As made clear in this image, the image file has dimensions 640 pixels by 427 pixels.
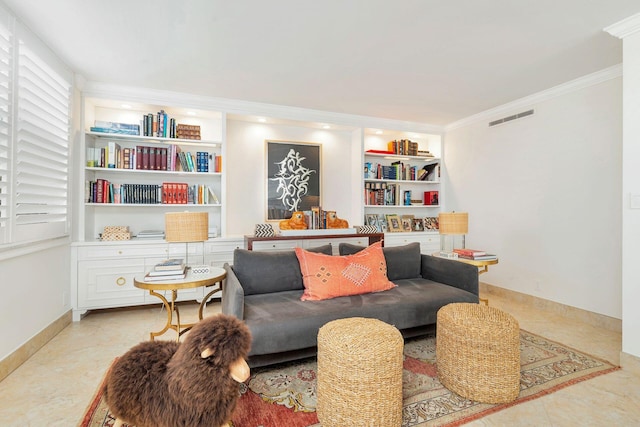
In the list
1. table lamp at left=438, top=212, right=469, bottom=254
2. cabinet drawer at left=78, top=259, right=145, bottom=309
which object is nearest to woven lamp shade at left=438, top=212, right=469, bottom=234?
table lamp at left=438, top=212, right=469, bottom=254

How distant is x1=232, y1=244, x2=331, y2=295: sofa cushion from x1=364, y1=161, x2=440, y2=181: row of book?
8.04 feet

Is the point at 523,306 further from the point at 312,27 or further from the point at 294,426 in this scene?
the point at 312,27

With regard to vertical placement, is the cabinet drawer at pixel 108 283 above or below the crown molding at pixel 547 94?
below

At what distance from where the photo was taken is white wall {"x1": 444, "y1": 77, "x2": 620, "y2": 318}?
3.02 metres

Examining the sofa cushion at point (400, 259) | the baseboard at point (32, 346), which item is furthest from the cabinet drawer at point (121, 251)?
the sofa cushion at point (400, 259)

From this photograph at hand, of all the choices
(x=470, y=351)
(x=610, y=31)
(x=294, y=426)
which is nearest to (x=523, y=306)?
(x=470, y=351)

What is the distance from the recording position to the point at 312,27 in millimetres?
2314

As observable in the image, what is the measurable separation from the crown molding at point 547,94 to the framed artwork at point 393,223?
1.70 metres

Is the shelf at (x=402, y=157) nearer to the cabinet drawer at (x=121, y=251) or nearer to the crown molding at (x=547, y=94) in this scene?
the crown molding at (x=547, y=94)

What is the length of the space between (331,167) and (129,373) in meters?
3.86

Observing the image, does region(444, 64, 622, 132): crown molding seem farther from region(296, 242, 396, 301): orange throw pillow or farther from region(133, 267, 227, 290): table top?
region(133, 267, 227, 290): table top

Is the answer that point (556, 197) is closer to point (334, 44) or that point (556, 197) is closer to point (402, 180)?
point (402, 180)

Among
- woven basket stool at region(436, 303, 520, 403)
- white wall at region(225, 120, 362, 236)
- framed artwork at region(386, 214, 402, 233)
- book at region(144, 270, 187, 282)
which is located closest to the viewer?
woven basket stool at region(436, 303, 520, 403)

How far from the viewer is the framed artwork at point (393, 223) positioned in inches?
191
